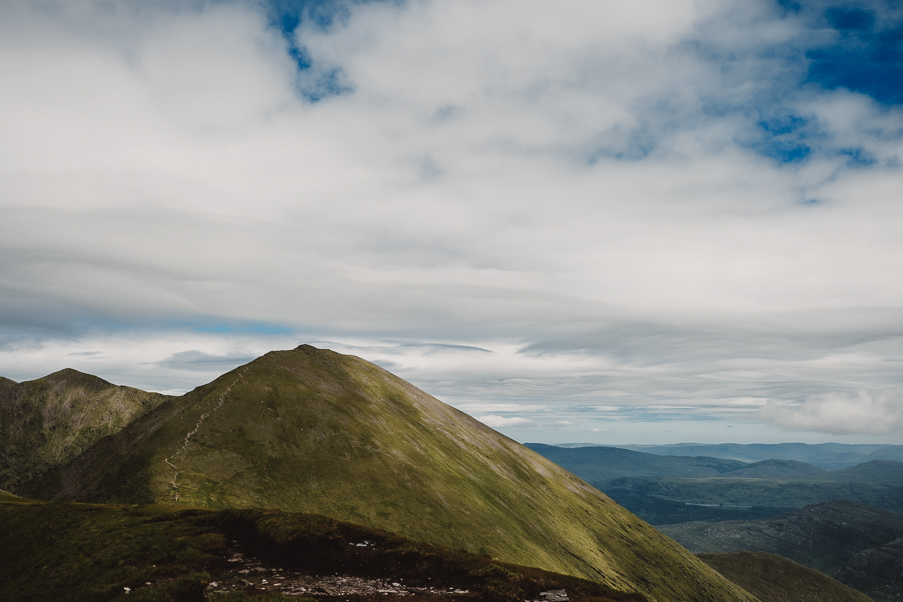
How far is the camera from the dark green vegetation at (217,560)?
32.3 meters

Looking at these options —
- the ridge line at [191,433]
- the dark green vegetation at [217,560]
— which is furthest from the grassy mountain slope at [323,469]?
the dark green vegetation at [217,560]

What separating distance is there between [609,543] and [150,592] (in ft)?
663

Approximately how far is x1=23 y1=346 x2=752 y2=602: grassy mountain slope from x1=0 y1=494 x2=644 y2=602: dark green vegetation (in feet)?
110

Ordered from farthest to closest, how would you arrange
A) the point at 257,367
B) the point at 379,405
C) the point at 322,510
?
A: the point at 379,405
the point at 257,367
the point at 322,510

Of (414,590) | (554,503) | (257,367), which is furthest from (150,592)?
(554,503)

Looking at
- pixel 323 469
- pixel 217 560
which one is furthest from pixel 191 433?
pixel 217 560

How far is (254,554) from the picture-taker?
39.2 metres

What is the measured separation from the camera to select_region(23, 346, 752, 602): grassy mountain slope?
91.6m

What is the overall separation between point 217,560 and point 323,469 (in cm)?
7409

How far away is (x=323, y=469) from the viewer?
108m

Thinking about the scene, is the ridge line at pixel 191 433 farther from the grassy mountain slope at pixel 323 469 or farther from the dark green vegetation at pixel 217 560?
the dark green vegetation at pixel 217 560

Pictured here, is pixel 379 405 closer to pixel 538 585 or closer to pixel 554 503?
pixel 554 503

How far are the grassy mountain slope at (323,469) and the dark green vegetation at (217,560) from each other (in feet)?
110

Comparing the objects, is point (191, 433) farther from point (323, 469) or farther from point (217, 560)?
point (217, 560)
